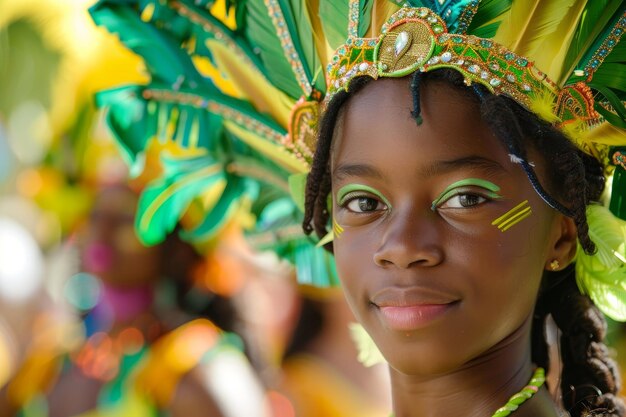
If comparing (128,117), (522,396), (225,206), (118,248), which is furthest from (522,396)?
(118,248)

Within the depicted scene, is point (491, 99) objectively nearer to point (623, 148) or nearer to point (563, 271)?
point (623, 148)

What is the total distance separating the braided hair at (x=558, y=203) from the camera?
1876mm

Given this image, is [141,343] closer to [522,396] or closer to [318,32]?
[318,32]

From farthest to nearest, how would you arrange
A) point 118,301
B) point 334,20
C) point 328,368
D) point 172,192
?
point 328,368, point 118,301, point 172,192, point 334,20

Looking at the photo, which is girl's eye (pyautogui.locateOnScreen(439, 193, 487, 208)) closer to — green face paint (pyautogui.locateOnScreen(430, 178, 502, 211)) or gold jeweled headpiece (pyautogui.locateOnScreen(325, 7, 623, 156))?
green face paint (pyautogui.locateOnScreen(430, 178, 502, 211))

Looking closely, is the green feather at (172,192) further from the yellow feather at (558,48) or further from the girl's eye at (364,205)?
the yellow feather at (558,48)

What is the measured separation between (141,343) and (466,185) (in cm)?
349

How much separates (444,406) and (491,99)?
0.67 metres

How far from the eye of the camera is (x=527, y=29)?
1.97 meters

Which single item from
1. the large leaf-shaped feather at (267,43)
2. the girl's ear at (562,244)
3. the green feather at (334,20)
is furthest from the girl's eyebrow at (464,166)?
the large leaf-shaped feather at (267,43)

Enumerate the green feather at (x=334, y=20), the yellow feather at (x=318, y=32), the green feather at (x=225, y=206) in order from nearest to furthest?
the green feather at (x=334, y=20), the yellow feather at (x=318, y=32), the green feather at (x=225, y=206)

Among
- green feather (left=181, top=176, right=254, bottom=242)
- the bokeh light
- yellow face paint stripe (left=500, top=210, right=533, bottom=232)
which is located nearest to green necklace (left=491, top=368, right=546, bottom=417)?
yellow face paint stripe (left=500, top=210, right=533, bottom=232)

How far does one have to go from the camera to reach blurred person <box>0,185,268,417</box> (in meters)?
4.71

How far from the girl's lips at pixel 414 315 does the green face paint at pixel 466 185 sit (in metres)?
0.20
